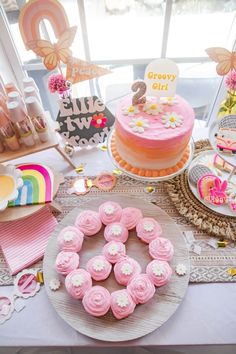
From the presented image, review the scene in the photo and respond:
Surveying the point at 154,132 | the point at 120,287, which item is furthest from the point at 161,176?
the point at 120,287

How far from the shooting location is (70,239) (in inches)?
35.5

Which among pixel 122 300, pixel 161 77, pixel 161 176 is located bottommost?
pixel 122 300

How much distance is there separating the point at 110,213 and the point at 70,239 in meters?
0.17

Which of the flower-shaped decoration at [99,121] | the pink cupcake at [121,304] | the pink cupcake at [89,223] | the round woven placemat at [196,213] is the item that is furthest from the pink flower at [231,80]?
the pink cupcake at [121,304]

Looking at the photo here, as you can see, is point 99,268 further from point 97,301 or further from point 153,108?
point 153,108

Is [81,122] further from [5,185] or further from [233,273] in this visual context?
[233,273]

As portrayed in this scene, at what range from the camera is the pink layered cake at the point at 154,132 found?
2.86ft

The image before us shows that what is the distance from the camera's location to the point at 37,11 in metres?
0.93

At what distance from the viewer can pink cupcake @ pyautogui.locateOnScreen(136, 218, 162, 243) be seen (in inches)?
36.2

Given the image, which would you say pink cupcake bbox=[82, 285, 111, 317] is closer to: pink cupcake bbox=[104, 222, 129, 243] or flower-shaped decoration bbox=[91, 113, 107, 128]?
pink cupcake bbox=[104, 222, 129, 243]

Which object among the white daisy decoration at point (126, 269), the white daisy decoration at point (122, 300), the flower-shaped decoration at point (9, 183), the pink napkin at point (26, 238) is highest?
the flower-shaped decoration at point (9, 183)

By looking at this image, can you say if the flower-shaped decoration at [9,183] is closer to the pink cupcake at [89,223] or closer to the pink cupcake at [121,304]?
the pink cupcake at [89,223]

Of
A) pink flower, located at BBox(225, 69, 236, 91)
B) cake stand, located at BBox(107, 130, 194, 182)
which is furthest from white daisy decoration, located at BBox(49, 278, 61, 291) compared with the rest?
pink flower, located at BBox(225, 69, 236, 91)

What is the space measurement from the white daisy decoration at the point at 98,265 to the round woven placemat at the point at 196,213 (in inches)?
14.7
